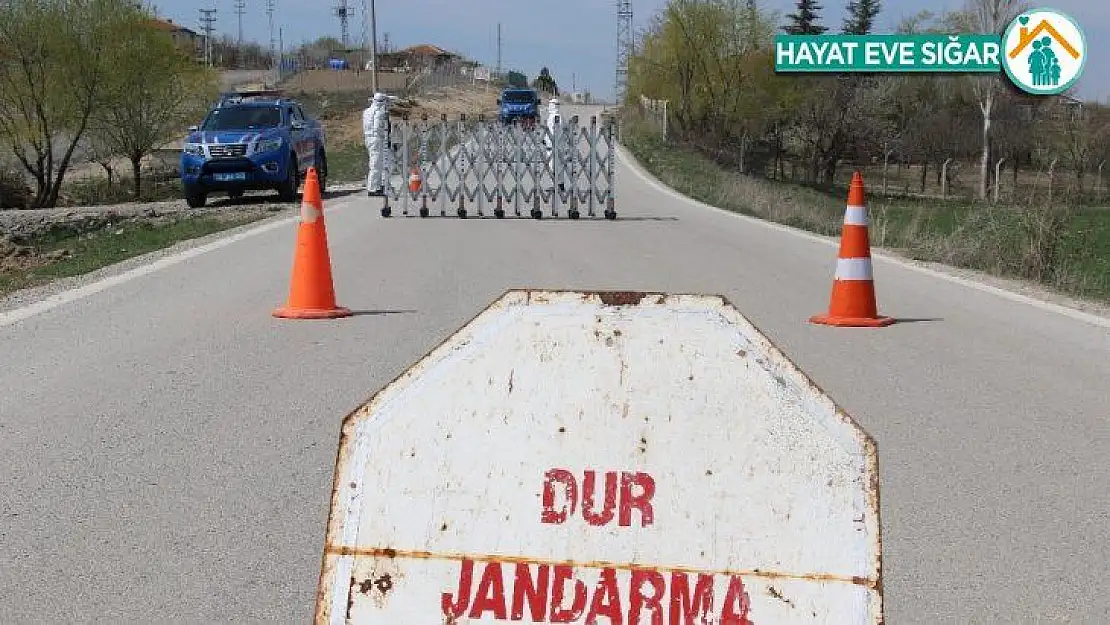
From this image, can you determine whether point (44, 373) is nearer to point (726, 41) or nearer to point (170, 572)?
point (170, 572)

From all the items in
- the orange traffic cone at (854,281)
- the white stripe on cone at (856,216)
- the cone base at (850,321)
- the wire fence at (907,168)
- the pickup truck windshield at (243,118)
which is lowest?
the wire fence at (907,168)

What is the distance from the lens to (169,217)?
917 inches

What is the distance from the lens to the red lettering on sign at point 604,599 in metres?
2.82

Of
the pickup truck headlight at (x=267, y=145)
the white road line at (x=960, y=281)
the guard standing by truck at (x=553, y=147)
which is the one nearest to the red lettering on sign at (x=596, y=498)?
the white road line at (x=960, y=281)

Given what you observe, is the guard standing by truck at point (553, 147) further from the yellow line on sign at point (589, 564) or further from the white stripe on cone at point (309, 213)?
the yellow line on sign at point (589, 564)

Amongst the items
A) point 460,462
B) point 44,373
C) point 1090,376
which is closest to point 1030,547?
point 460,462

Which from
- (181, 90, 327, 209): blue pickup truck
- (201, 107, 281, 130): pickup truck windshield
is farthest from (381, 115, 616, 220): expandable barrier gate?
(201, 107, 281, 130): pickup truck windshield

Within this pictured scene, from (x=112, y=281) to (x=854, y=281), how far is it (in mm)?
6627

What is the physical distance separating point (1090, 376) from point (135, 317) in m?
6.56

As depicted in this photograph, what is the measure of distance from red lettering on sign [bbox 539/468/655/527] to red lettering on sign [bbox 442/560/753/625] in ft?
0.37

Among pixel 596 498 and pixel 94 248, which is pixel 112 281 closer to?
pixel 94 248

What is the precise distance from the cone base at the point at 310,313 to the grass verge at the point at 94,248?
11.3ft

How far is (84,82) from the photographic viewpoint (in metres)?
44.4

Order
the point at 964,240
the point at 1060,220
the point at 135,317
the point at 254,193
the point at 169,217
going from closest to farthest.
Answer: the point at 135,317, the point at 1060,220, the point at 964,240, the point at 169,217, the point at 254,193
